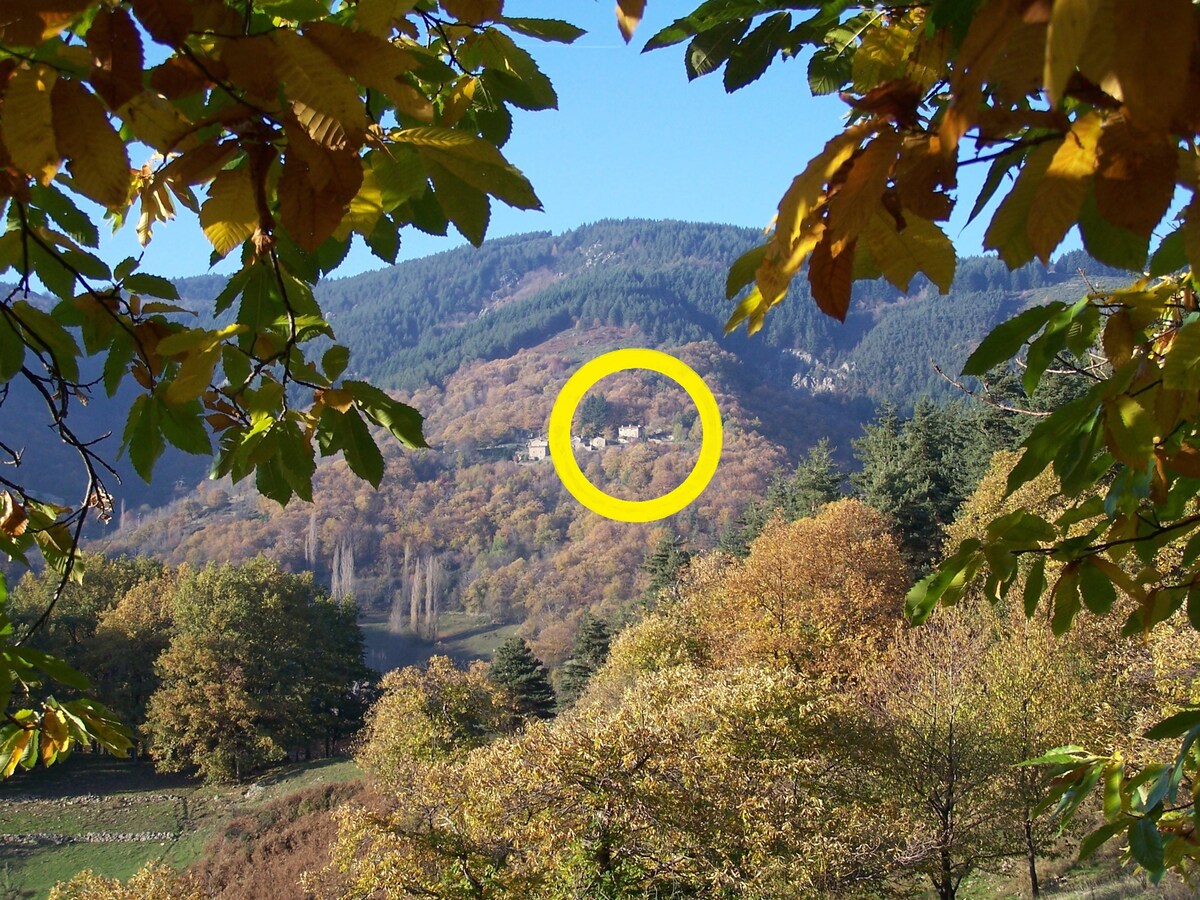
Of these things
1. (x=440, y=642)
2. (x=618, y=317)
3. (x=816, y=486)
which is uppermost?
(x=618, y=317)

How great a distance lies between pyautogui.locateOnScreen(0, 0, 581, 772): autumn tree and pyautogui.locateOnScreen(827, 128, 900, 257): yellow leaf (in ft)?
0.79

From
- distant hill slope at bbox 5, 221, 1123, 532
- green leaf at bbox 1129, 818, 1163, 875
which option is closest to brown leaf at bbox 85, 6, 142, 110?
green leaf at bbox 1129, 818, 1163, 875

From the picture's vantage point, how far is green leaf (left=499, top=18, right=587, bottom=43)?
2.94 feet

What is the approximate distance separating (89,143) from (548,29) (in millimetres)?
521

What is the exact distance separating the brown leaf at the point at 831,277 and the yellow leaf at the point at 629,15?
0.26 metres

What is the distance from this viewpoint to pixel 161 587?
121 ft

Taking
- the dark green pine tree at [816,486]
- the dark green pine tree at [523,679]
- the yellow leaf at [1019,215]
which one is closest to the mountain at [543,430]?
the dark green pine tree at [523,679]

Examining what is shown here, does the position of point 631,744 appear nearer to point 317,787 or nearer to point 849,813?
point 849,813

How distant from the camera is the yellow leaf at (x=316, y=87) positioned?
471mm

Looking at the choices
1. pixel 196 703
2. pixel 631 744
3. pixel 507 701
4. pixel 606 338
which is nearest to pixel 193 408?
pixel 631 744

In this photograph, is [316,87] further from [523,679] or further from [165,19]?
[523,679]

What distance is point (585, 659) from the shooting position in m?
30.7

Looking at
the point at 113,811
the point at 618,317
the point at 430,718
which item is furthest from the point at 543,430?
the point at 430,718

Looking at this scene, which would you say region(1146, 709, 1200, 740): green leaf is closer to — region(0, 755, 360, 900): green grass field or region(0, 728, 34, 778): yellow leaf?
region(0, 728, 34, 778): yellow leaf
